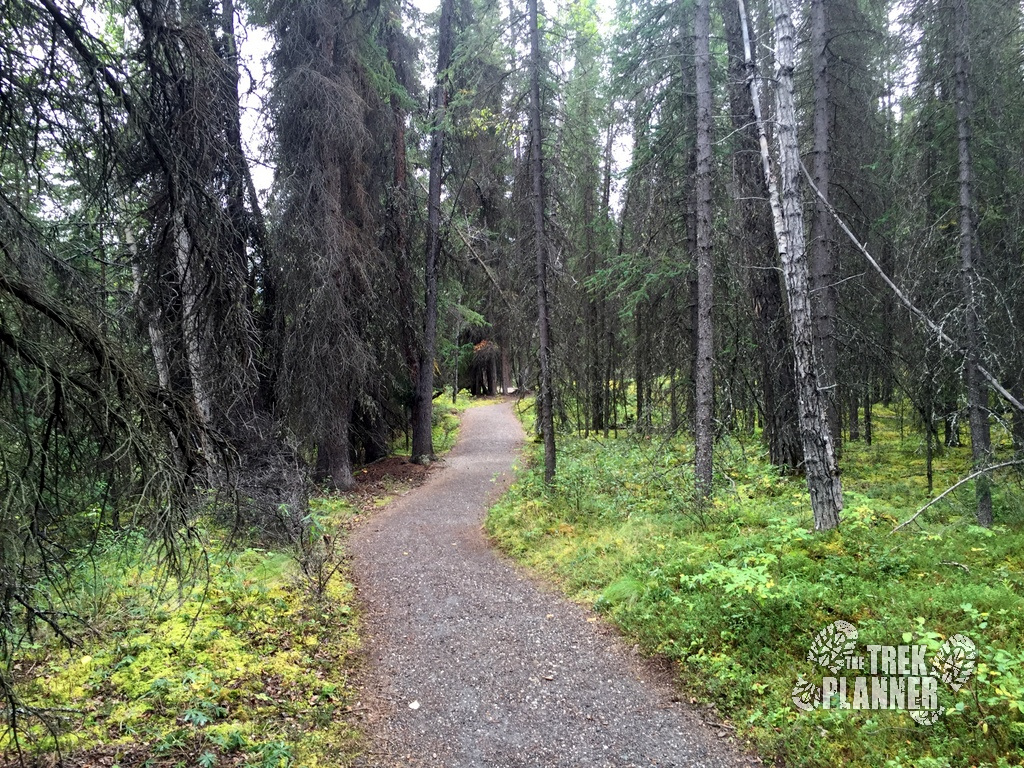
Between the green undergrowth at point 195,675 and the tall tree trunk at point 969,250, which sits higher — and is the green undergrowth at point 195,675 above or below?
below

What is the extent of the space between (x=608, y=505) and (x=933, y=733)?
593 centimetres

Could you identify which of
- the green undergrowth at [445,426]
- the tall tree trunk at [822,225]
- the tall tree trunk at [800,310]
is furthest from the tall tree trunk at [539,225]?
the green undergrowth at [445,426]

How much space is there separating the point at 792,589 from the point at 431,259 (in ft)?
39.4

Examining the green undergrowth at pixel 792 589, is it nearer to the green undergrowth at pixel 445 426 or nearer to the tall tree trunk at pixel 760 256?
the tall tree trunk at pixel 760 256

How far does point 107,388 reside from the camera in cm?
250

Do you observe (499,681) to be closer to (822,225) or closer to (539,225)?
(539,225)

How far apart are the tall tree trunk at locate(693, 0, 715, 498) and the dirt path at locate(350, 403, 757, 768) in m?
3.69

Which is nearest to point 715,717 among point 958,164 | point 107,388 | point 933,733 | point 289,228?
point 933,733

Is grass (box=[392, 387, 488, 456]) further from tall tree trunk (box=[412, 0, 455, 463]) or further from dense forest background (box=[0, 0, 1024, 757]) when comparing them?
dense forest background (box=[0, 0, 1024, 757])

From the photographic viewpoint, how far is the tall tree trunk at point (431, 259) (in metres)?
14.2

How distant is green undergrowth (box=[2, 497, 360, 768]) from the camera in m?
3.70

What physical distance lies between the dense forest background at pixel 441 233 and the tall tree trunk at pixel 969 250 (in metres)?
0.05

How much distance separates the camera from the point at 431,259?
1462 cm

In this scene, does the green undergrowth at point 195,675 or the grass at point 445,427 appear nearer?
the green undergrowth at point 195,675
